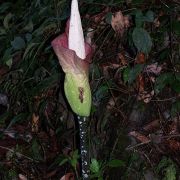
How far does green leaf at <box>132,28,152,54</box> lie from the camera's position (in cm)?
165

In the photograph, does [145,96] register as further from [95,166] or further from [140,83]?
[95,166]

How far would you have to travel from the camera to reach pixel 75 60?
116 centimetres

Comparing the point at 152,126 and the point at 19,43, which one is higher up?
the point at 19,43

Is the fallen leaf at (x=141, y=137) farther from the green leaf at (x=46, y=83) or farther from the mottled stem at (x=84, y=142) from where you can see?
the green leaf at (x=46, y=83)

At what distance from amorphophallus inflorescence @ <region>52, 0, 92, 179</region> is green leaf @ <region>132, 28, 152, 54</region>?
0.51m

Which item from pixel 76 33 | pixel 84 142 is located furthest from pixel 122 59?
pixel 76 33

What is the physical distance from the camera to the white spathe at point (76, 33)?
41.8 inches

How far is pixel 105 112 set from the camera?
1825 millimetres

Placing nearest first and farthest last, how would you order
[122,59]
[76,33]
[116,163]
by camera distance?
1. [76,33]
2. [116,163]
3. [122,59]

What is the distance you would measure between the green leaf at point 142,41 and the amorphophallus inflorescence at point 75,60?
0.51 meters

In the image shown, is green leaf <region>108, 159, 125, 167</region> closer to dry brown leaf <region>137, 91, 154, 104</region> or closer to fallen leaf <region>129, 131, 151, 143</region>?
fallen leaf <region>129, 131, 151, 143</region>

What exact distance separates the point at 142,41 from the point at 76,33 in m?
0.64

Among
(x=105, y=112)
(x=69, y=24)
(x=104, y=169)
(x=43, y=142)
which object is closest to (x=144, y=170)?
(x=104, y=169)

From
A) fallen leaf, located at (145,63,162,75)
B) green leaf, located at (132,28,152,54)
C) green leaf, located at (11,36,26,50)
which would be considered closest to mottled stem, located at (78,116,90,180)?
green leaf, located at (132,28,152,54)
